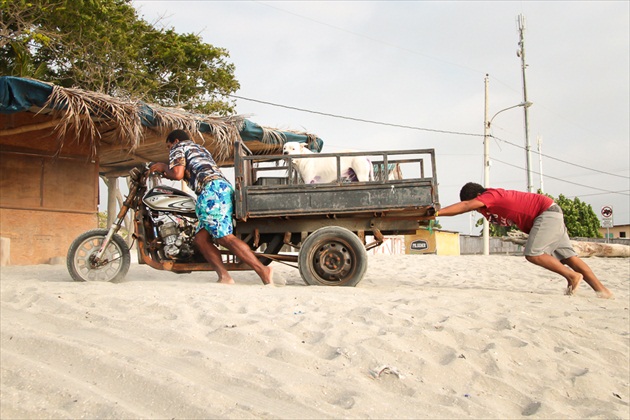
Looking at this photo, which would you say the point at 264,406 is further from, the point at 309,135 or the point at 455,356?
the point at 309,135

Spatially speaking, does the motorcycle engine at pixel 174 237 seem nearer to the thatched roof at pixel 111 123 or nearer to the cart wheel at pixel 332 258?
the cart wheel at pixel 332 258

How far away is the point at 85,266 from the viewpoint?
565 cm

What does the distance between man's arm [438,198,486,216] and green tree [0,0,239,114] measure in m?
6.85

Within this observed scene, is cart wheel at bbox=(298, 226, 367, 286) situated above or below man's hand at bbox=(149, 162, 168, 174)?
below

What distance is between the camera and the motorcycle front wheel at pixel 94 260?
5.57 metres

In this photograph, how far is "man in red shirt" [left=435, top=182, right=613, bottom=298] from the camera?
5723 mm

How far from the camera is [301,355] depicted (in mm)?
2984

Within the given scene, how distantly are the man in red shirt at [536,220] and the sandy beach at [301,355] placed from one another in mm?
867

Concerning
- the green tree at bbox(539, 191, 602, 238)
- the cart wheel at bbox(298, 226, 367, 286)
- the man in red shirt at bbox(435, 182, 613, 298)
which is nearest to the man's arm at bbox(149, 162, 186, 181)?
the cart wheel at bbox(298, 226, 367, 286)

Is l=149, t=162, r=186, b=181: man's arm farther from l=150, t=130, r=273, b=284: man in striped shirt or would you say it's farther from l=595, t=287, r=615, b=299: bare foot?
l=595, t=287, r=615, b=299: bare foot

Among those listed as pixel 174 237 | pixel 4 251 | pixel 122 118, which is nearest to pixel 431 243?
pixel 122 118

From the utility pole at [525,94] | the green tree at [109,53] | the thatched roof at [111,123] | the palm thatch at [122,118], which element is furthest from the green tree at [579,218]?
the palm thatch at [122,118]

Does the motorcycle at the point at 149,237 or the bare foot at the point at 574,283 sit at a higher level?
the motorcycle at the point at 149,237

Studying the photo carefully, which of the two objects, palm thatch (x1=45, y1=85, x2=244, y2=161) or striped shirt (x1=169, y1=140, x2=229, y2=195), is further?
palm thatch (x1=45, y1=85, x2=244, y2=161)
